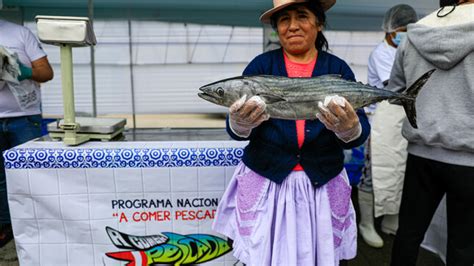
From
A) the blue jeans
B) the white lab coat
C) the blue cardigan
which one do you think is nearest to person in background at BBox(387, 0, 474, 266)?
the blue cardigan

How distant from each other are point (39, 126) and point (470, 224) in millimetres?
2974

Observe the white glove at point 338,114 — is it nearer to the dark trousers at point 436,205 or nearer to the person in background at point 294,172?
the person in background at point 294,172

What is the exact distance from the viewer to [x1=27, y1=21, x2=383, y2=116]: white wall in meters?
4.73

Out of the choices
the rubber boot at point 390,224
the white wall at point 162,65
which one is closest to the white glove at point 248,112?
the rubber boot at point 390,224

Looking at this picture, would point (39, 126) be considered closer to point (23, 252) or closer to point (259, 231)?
point (23, 252)

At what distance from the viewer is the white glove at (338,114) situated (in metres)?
1.17

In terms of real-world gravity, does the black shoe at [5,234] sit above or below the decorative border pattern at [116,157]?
below

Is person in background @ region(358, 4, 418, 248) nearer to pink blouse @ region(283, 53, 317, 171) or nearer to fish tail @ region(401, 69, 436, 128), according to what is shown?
fish tail @ region(401, 69, 436, 128)

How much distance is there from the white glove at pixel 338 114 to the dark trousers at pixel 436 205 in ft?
2.76

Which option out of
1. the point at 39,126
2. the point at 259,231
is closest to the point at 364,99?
the point at 259,231

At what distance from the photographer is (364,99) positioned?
1.29 meters

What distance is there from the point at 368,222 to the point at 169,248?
6.24 feet

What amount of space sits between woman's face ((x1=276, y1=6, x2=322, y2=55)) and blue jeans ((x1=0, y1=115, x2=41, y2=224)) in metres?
2.22

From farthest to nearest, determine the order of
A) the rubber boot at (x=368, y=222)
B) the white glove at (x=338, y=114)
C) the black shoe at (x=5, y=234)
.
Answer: the rubber boot at (x=368, y=222)
the black shoe at (x=5, y=234)
the white glove at (x=338, y=114)
